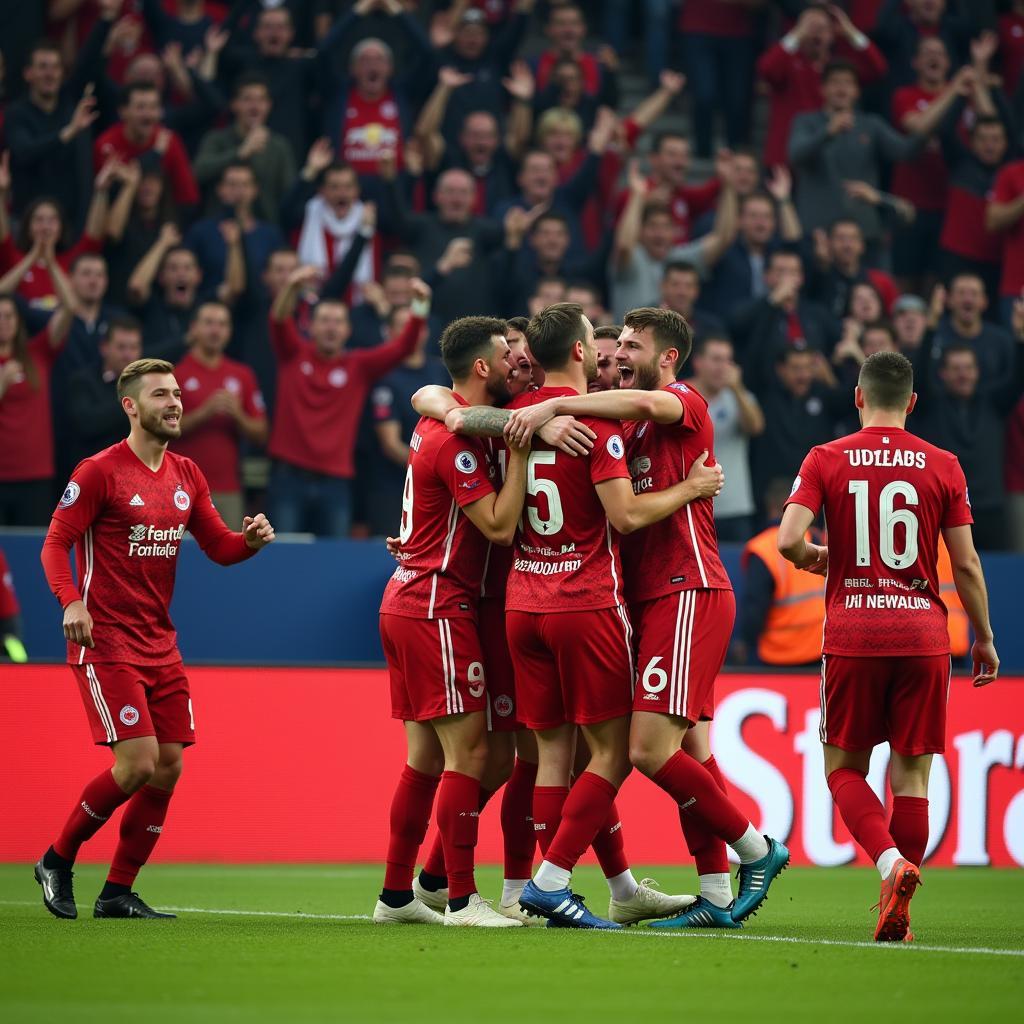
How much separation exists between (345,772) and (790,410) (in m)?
4.97

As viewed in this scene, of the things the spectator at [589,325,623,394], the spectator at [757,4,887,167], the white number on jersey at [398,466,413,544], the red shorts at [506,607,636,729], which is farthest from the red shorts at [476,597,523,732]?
the spectator at [757,4,887,167]

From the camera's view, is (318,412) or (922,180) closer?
(318,412)

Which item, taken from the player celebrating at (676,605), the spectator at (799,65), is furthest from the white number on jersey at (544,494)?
the spectator at (799,65)

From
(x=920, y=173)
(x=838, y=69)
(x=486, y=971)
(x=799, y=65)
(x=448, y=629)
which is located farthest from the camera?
(x=920, y=173)

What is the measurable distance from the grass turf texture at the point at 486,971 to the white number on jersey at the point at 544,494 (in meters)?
1.49

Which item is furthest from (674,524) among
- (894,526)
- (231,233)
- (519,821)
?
(231,233)

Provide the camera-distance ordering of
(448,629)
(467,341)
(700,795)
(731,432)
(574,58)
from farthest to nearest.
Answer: (574,58) < (731,432) < (467,341) < (448,629) < (700,795)

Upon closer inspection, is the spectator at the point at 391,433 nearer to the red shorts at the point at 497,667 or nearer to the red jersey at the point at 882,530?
the red shorts at the point at 497,667

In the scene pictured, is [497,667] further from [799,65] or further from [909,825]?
[799,65]

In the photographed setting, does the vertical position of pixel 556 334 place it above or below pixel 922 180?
below

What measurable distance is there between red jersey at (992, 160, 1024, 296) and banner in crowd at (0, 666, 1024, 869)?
18.2 ft

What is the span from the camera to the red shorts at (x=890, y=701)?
6.84 m

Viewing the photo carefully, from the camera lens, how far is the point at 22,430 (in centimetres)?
1252

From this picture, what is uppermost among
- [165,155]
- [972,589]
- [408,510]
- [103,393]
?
[165,155]
